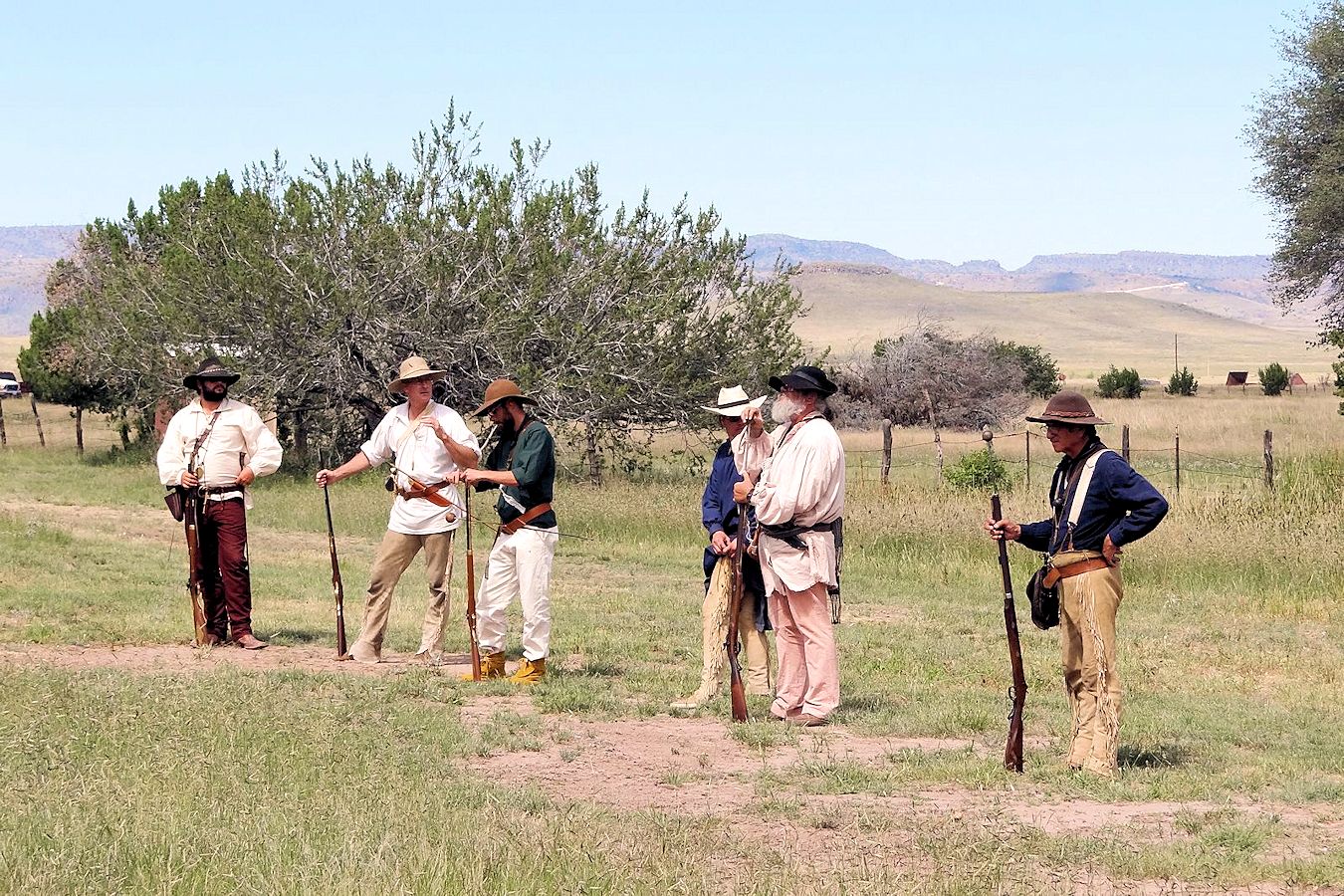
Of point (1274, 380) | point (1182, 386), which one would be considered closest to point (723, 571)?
point (1182, 386)

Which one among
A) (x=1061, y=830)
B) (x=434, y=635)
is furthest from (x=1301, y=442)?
Answer: (x=1061, y=830)

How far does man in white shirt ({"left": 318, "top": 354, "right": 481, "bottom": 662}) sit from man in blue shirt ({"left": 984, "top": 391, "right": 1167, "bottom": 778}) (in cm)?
407

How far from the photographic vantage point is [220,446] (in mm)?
11422

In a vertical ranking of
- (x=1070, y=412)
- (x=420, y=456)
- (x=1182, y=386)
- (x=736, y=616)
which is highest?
(x=1070, y=412)

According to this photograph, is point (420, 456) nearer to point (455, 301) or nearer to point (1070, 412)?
point (1070, 412)

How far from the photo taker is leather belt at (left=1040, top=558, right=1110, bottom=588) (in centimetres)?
759

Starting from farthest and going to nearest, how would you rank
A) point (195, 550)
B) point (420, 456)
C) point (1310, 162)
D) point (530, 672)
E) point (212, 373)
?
point (1310, 162) → point (195, 550) → point (212, 373) → point (420, 456) → point (530, 672)

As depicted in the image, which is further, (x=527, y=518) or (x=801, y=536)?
(x=527, y=518)

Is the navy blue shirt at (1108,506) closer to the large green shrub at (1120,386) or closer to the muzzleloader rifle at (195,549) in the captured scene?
the muzzleloader rifle at (195,549)

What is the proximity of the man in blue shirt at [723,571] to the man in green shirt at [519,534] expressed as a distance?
3.27 feet

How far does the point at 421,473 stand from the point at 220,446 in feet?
6.35

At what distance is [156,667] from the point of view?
1032 cm

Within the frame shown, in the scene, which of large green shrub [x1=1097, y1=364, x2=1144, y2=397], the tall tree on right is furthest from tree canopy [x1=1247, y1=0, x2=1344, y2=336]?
large green shrub [x1=1097, y1=364, x2=1144, y2=397]

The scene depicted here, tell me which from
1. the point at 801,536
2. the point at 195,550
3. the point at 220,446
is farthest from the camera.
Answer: the point at 195,550
